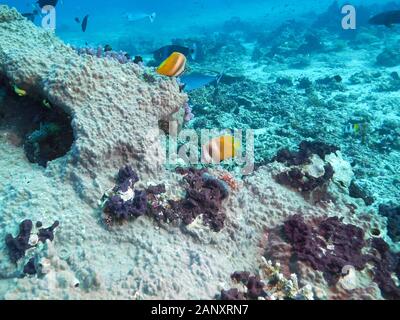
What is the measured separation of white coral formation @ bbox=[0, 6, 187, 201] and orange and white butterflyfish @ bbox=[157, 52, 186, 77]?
0.57ft

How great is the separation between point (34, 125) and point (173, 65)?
2.09 m

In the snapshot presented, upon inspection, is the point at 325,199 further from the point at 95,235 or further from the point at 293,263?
the point at 95,235

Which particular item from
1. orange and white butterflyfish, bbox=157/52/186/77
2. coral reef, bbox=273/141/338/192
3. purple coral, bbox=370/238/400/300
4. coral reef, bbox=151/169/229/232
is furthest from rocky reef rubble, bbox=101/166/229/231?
purple coral, bbox=370/238/400/300

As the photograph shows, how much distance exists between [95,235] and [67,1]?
9326 cm

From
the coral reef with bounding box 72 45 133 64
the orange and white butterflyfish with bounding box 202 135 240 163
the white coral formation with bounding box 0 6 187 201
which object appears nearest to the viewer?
the orange and white butterflyfish with bounding box 202 135 240 163

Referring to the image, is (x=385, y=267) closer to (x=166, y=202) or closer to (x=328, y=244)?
(x=328, y=244)

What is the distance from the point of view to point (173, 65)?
4391 mm

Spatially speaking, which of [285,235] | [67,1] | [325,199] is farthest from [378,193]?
[67,1]

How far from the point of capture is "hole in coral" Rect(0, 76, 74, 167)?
4.42 metres

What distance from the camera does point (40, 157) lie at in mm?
4410

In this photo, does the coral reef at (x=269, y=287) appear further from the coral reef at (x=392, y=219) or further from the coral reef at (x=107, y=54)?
the coral reef at (x=107, y=54)

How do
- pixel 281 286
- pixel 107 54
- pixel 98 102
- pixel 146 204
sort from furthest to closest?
pixel 107 54 < pixel 98 102 < pixel 146 204 < pixel 281 286

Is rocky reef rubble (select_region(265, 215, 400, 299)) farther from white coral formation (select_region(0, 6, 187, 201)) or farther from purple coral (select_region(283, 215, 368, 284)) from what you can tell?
white coral formation (select_region(0, 6, 187, 201))

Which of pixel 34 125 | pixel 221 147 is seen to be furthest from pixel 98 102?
pixel 221 147
